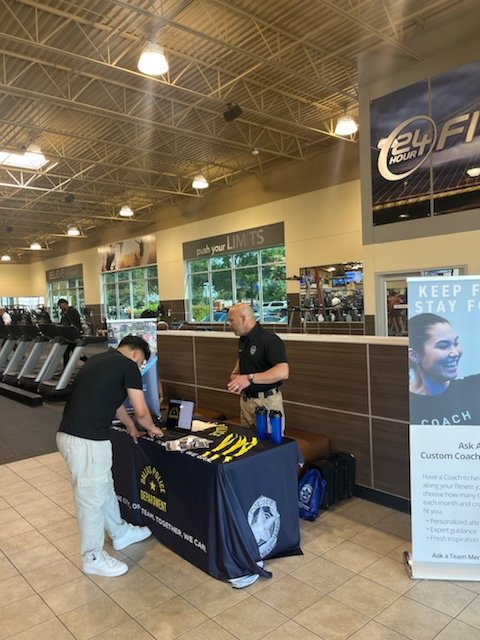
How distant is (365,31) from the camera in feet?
23.7

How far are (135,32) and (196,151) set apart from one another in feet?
18.2

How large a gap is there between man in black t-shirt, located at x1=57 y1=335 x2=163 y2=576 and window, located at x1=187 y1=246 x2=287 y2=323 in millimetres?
10953

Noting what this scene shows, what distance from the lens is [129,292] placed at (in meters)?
21.4

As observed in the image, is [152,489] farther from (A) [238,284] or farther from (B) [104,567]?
(A) [238,284]

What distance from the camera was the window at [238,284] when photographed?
47.9ft

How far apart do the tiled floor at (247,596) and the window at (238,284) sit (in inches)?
421

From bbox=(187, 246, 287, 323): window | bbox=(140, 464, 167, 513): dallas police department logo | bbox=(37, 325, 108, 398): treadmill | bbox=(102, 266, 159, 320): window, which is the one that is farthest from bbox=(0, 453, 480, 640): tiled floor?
bbox=(102, 266, 159, 320): window

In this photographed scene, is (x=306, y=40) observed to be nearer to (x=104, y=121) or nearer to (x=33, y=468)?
(x=104, y=121)

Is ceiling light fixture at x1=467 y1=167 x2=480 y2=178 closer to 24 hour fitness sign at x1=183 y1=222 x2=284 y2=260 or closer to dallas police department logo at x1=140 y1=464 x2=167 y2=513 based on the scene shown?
dallas police department logo at x1=140 y1=464 x2=167 y2=513

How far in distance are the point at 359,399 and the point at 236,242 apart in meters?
12.2

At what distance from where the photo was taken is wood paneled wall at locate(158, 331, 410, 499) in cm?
356

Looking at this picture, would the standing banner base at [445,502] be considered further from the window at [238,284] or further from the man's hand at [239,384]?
the window at [238,284]

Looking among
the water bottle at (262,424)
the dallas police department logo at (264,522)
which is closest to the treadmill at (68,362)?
the water bottle at (262,424)

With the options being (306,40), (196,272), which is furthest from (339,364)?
(196,272)
